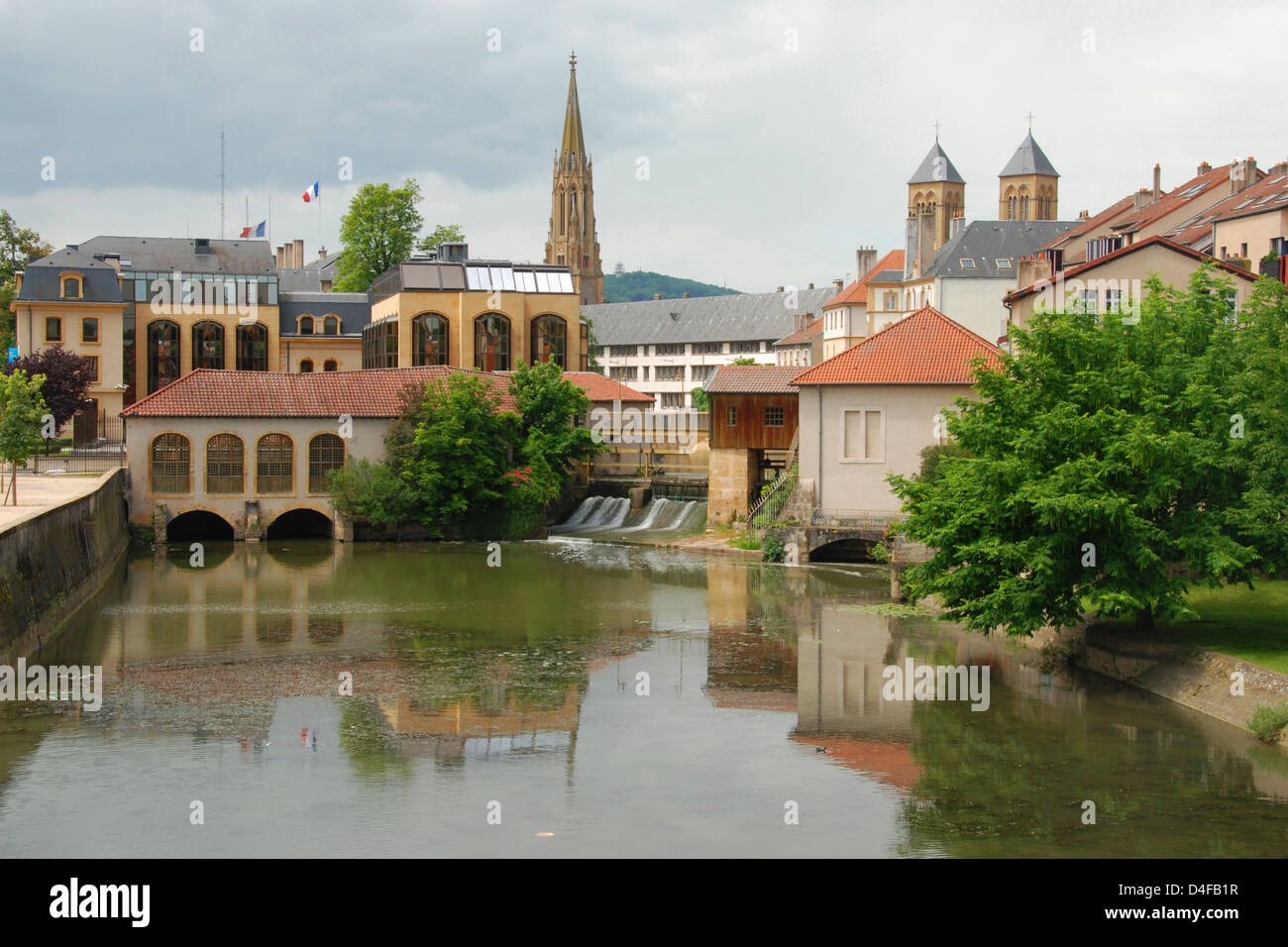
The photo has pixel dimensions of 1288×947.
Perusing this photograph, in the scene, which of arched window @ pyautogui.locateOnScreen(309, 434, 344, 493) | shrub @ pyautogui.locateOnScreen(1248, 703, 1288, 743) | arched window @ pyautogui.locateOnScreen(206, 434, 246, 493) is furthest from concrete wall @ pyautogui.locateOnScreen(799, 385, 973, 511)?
shrub @ pyautogui.locateOnScreen(1248, 703, 1288, 743)

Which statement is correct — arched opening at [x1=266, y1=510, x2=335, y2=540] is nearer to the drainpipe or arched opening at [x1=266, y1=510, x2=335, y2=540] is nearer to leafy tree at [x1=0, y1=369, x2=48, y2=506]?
leafy tree at [x1=0, y1=369, x2=48, y2=506]

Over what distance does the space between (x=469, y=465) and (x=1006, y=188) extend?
86.6 m

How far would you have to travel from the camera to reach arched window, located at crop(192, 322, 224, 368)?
8156cm

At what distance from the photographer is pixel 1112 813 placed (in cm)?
1855

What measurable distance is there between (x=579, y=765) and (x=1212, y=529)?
1157 cm

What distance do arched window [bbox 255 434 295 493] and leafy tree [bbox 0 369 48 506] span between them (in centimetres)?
769

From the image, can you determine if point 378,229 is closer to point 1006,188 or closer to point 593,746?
point 1006,188

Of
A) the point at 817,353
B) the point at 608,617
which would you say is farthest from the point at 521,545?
the point at 817,353

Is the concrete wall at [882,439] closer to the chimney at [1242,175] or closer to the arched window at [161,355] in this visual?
the chimney at [1242,175]

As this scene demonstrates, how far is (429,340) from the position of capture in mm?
70375

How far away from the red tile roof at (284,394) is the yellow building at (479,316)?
13.7 m

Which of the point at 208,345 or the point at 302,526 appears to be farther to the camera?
the point at 208,345

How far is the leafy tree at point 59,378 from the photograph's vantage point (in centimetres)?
6625

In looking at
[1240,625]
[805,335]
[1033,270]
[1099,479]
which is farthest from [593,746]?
[805,335]
